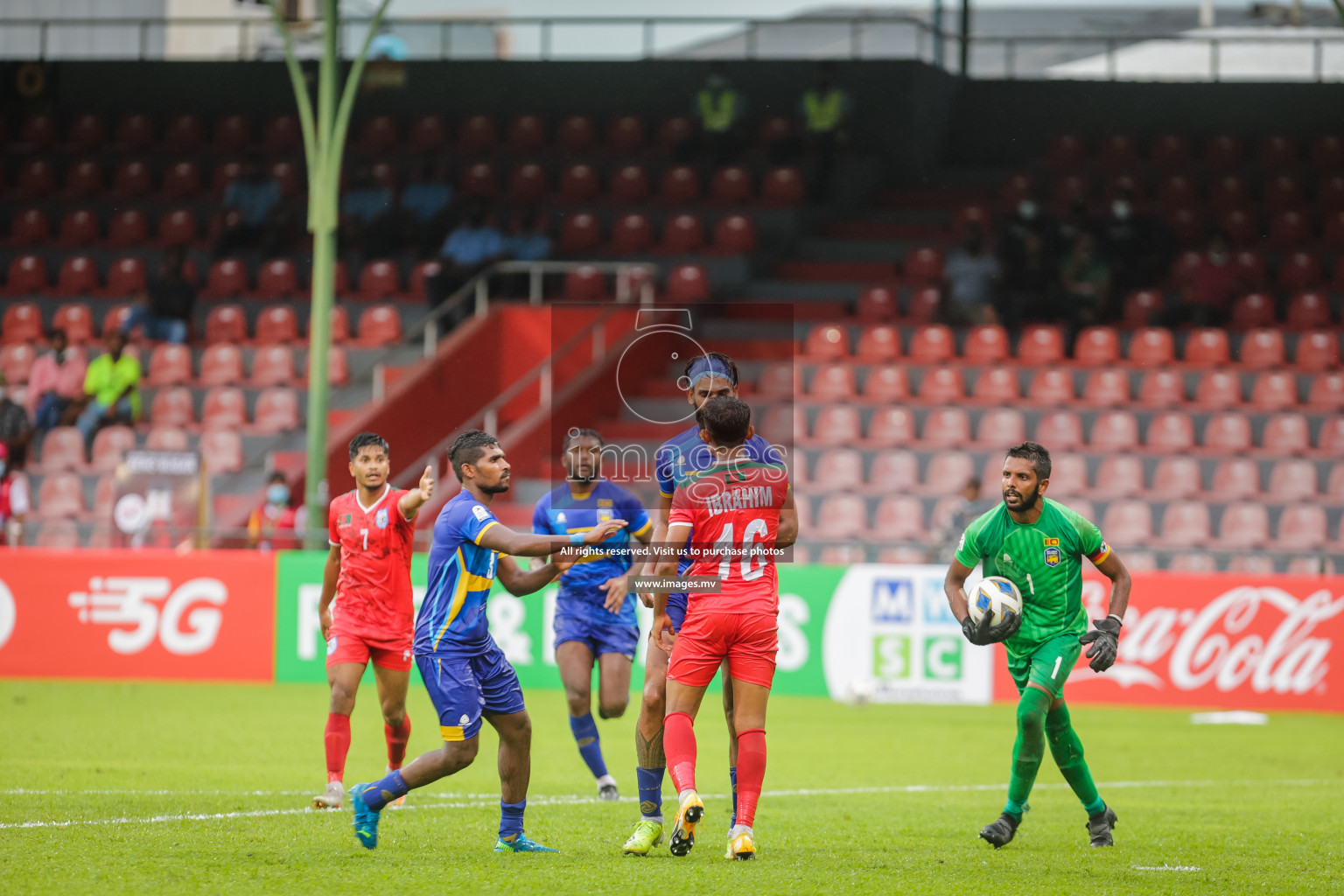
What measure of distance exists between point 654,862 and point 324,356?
12319 mm

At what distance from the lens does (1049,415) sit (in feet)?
69.4

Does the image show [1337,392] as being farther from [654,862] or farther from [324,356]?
[654,862]

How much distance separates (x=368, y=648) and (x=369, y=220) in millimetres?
17373

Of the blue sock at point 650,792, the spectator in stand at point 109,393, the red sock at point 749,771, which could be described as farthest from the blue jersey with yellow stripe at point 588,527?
the spectator in stand at point 109,393

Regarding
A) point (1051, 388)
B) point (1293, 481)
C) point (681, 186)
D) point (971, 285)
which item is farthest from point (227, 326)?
point (1293, 481)

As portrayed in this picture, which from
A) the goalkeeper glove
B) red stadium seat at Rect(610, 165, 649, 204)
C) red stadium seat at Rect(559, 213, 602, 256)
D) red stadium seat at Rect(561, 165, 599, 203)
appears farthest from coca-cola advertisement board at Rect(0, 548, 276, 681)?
red stadium seat at Rect(610, 165, 649, 204)

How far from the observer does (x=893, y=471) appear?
20.6 m

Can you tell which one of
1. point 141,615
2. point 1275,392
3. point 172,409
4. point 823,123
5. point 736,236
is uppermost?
point 823,123

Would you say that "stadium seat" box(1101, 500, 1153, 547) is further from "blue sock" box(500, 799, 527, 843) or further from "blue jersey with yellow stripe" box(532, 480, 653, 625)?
"blue sock" box(500, 799, 527, 843)

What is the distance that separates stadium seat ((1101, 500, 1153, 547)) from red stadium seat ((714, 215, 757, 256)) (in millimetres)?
8118

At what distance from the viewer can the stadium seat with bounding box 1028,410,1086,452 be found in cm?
2078

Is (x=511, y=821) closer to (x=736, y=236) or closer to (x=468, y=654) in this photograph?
(x=468, y=654)

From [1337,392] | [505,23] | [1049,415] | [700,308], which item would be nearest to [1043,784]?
[1049,415]

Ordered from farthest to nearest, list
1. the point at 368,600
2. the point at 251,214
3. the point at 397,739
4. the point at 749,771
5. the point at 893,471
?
the point at 251,214, the point at 893,471, the point at 397,739, the point at 368,600, the point at 749,771
